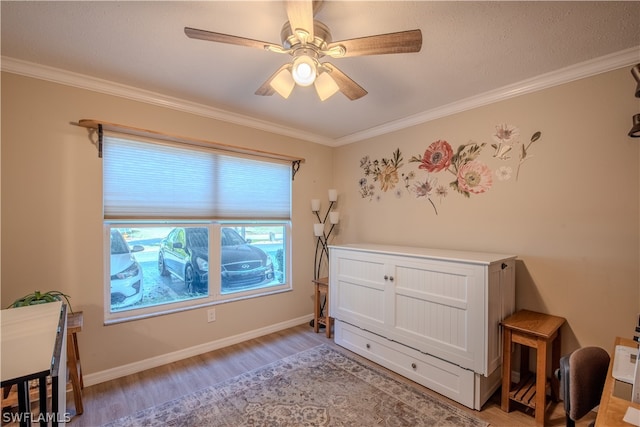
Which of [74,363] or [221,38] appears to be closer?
[221,38]

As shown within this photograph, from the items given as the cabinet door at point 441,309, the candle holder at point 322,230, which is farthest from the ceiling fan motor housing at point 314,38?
the candle holder at point 322,230

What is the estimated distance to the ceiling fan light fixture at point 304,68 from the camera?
147cm

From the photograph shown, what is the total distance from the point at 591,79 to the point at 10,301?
169 inches

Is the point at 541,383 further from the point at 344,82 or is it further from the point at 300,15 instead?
the point at 300,15

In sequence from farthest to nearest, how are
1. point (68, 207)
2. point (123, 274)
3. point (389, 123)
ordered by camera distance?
point (389, 123)
point (123, 274)
point (68, 207)

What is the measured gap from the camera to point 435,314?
Answer: 85.0 inches

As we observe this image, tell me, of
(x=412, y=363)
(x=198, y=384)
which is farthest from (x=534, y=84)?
(x=198, y=384)

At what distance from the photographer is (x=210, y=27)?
1615 mm

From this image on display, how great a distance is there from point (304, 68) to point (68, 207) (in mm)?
2051

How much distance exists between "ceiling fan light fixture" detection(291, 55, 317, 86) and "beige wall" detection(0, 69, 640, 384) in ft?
5.32

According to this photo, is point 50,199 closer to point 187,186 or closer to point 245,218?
point 187,186

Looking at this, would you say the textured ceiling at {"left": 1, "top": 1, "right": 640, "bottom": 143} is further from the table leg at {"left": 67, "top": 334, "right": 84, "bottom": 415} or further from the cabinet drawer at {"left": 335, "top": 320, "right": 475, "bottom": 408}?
the cabinet drawer at {"left": 335, "top": 320, "right": 475, "bottom": 408}

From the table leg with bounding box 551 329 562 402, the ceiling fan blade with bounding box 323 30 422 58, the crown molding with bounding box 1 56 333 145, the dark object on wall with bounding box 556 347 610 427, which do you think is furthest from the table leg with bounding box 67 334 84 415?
the table leg with bounding box 551 329 562 402

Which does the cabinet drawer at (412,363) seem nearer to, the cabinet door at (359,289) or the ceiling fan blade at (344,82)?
the cabinet door at (359,289)
